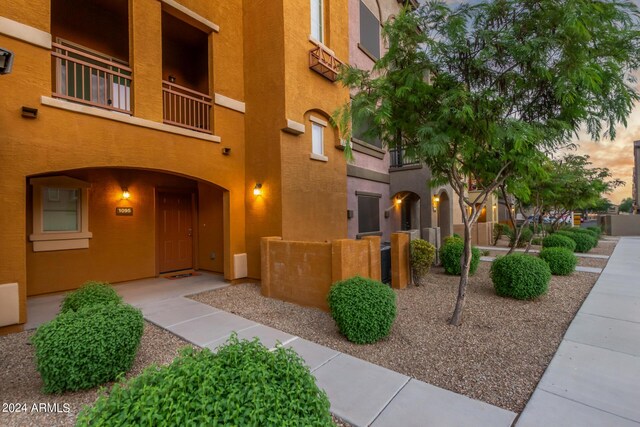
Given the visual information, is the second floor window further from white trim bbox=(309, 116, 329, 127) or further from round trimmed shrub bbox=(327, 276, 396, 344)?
round trimmed shrub bbox=(327, 276, 396, 344)

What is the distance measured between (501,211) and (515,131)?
31881 mm

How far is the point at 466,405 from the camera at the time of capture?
108 inches

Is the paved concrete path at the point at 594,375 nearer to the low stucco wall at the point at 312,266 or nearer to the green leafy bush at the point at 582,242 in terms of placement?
the low stucco wall at the point at 312,266

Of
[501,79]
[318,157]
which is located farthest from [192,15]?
[501,79]

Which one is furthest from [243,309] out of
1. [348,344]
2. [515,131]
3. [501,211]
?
[501,211]

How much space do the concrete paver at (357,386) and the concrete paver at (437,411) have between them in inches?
4.0

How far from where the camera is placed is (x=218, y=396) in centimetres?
155

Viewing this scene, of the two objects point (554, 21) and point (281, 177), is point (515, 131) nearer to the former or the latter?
point (554, 21)

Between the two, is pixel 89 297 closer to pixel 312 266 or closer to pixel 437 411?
pixel 312 266

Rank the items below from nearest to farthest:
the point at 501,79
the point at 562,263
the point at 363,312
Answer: the point at 363,312
the point at 501,79
the point at 562,263

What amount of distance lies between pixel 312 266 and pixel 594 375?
13.8 ft

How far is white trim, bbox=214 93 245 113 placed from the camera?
24.7ft

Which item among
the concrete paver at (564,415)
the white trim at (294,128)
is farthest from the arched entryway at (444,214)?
the concrete paver at (564,415)

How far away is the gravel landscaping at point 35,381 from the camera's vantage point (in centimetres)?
263
